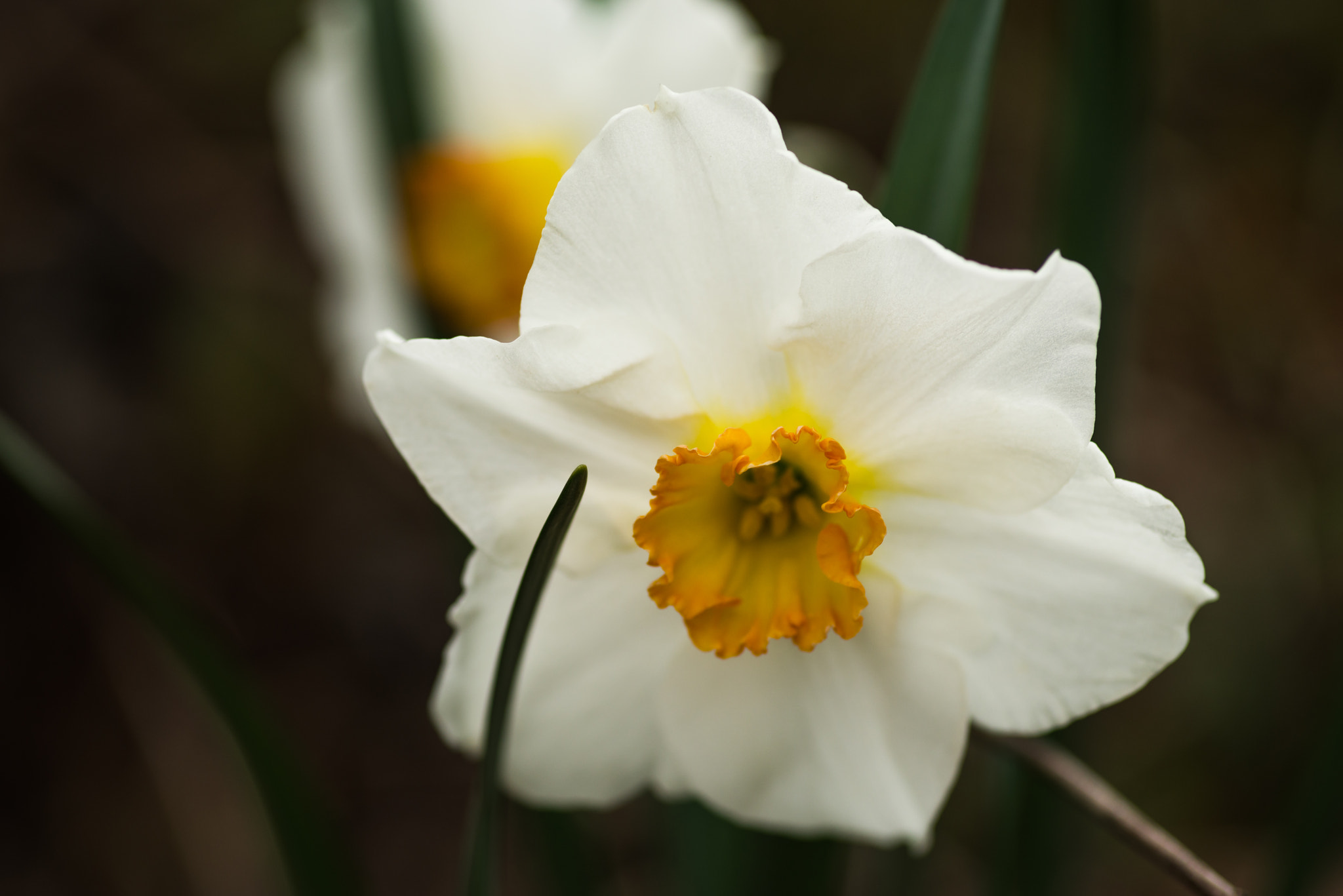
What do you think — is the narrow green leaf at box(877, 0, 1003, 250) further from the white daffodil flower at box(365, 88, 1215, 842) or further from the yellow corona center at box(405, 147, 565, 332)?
the yellow corona center at box(405, 147, 565, 332)

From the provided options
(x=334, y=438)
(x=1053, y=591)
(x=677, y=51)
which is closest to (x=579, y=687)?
(x=1053, y=591)

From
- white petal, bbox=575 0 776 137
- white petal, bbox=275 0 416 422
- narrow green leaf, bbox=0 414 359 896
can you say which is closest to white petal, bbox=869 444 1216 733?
narrow green leaf, bbox=0 414 359 896

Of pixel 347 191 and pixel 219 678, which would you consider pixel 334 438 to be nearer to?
pixel 347 191

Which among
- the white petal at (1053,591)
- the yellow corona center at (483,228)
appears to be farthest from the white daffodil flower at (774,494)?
the yellow corona center at (483,228)

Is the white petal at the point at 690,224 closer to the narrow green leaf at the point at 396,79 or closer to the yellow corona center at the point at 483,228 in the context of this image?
the narrow green leaf at the point at 396,79

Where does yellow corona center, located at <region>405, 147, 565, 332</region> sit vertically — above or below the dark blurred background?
above

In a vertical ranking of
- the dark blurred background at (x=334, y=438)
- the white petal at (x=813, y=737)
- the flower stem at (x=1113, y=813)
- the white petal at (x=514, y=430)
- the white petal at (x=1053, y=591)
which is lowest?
the dark blurred background at (x=334, y=438)

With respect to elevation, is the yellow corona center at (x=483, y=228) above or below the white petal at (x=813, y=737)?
above
